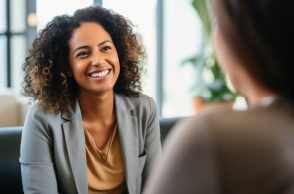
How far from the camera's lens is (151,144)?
1.54m

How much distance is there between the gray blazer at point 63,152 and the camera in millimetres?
1252

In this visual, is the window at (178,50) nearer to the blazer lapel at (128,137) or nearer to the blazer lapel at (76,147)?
the blazer lapel at (128,137)

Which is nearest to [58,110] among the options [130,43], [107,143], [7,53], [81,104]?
[81,104]

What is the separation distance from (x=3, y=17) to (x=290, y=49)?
18.3 ft

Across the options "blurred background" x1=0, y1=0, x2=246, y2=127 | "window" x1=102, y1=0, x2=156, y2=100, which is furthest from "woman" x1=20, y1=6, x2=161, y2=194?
"window" x1=102, y1=0, x2=156, y2=100

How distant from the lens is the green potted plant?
11.4ft

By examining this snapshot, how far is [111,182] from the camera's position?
1370 millimetres

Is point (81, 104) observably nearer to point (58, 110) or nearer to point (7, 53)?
point (58, 110)

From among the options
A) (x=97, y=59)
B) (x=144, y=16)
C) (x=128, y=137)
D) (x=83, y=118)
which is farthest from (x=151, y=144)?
(x=144, y=16)

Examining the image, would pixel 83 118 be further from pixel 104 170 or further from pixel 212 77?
pixel 212 77

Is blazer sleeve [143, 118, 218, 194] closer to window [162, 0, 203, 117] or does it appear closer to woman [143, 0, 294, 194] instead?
woman [143, 0, 294, 194]

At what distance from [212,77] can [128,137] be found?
2485mm

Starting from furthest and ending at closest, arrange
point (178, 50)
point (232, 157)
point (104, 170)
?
1. point (178, 50)
2. point (104, 170)
3. point (232, 157)

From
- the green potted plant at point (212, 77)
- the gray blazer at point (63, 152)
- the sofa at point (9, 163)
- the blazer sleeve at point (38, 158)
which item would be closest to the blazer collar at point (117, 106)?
the gray blazer at point (63, 152)
